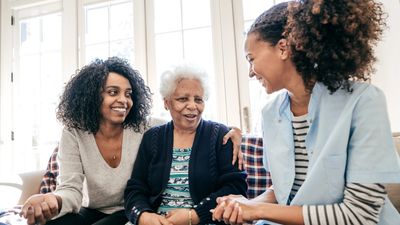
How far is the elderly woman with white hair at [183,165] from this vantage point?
1.24 m

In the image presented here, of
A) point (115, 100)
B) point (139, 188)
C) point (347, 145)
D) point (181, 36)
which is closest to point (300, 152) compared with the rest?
point (347, 145)

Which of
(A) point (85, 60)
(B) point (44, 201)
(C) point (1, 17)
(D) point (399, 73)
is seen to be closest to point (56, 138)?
(A) point (85, 60)

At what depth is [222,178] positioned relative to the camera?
1286mm

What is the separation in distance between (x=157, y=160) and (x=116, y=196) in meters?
0.29

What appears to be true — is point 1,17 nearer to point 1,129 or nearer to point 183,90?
point 1,129

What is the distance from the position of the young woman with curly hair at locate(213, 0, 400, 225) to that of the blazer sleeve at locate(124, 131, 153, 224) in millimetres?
483

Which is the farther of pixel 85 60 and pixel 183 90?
pixel 85 60

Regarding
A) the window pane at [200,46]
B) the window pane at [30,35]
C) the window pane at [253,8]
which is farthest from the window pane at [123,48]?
the window pane at [253,8]

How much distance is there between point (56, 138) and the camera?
2975 millimetres

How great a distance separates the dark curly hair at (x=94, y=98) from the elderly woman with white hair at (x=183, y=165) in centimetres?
20

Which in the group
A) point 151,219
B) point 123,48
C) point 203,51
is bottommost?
point 151,219

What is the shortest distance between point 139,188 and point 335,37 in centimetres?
96

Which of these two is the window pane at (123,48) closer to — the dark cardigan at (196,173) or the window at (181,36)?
the window at (181,36)

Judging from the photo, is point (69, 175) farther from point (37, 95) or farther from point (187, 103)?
point (37, 95)
